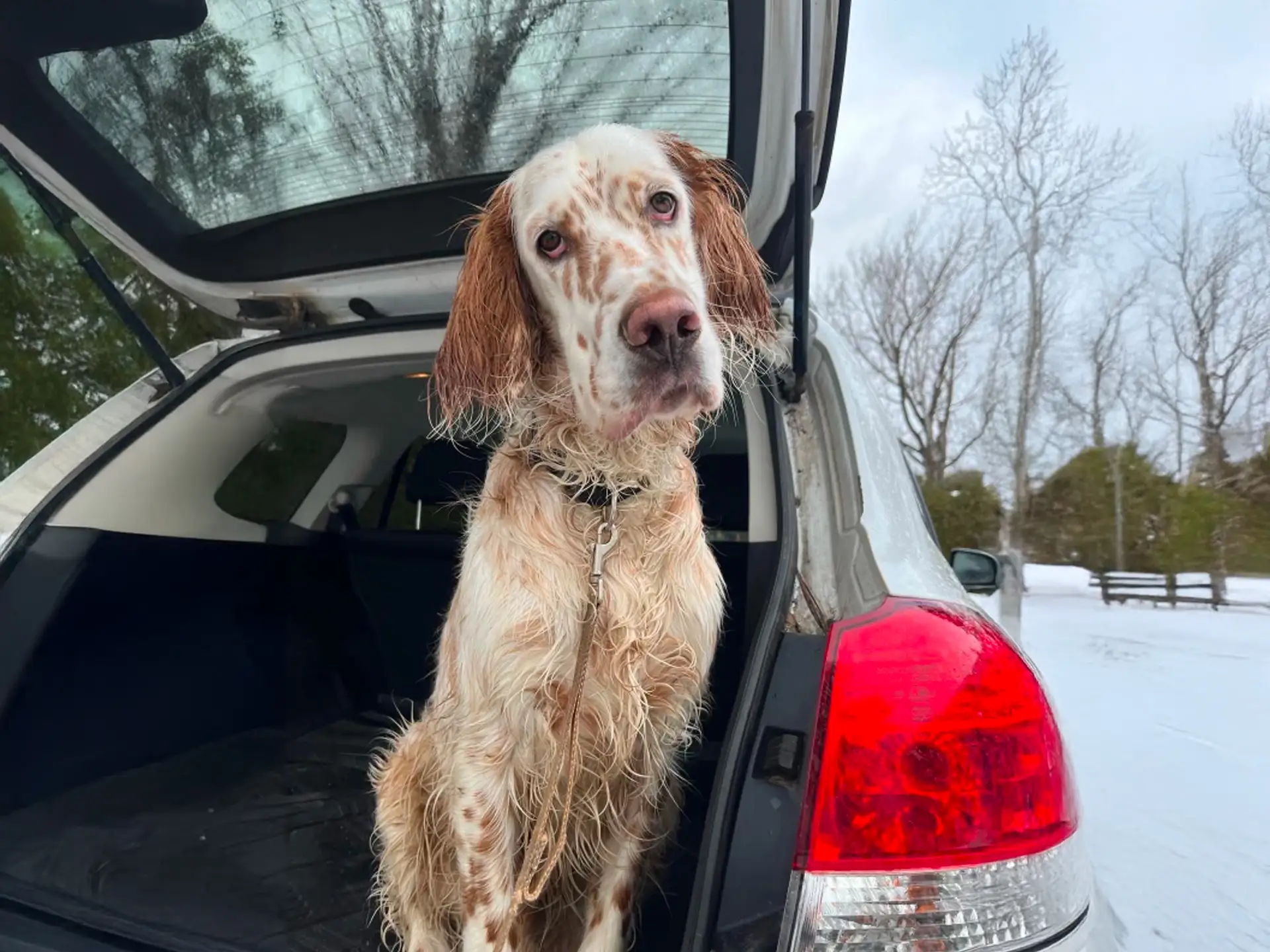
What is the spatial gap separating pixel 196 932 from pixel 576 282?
1296 millimetres

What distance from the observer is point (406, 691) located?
294cm

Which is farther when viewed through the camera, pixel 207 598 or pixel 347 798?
pixel 207 598

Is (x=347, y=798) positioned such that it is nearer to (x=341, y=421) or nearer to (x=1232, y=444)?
(x=341, y=421)

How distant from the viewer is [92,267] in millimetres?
1928

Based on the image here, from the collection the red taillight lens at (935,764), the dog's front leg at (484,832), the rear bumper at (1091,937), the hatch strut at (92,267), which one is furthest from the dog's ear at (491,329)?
the rear bumper at (1091,937)

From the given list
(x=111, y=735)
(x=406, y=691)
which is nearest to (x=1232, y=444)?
(x=406, y=691)

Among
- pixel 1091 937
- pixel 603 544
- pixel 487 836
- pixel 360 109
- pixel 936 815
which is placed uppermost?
pixel 360 109

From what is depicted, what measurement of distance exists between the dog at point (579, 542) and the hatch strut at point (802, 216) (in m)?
0.11

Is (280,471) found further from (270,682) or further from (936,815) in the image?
(936,815)

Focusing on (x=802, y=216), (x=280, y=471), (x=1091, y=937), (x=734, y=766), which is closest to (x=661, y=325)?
(x=802, y=216)

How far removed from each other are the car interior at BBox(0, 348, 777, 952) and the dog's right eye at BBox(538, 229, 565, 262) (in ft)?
1.63

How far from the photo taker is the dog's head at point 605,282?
132 centimetres

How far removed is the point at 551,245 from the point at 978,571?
5.27 ft

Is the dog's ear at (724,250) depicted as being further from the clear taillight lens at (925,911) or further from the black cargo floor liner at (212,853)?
the black cargo floor liner at (212,853)
